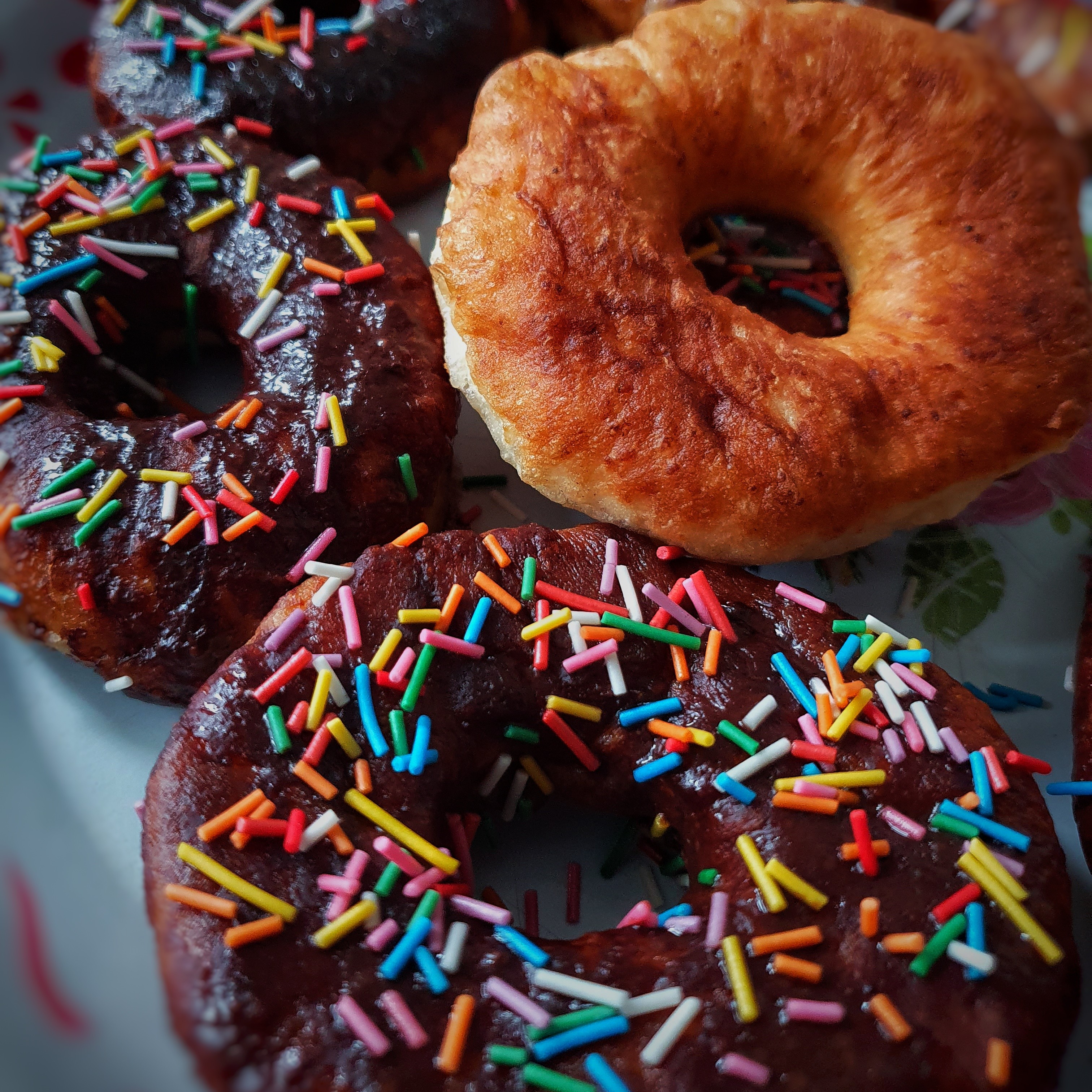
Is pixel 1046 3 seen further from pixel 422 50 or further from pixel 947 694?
pixel 422 50

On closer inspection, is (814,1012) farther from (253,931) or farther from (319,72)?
(319,72)

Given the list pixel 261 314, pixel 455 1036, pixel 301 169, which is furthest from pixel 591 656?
pixel 301 169

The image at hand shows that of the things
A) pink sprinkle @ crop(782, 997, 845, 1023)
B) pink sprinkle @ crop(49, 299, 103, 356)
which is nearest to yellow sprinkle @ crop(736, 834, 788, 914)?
pink sprinkle @ crop(782, 997, 845, 1023)

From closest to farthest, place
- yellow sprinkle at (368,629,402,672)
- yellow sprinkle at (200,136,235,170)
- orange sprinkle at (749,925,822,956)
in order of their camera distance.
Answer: orange sprinkle at (749,925,822,956)
yellow sprinkle at (368,629,402,672)
yellow sprinkle at (200,136,235,170)

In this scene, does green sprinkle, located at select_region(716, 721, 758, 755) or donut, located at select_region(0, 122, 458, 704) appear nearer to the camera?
green sprinkle, located at select_region(716, 721, 758, 755)

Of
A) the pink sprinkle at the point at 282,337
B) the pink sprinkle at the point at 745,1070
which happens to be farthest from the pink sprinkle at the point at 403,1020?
the pink sprinkle at the point at 282,337

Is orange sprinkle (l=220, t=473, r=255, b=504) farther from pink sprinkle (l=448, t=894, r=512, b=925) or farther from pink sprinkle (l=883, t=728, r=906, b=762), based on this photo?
pink sprinkle (l=883, t=728, r=906, b=762)

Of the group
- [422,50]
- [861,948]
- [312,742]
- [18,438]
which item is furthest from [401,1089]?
[422,50]
